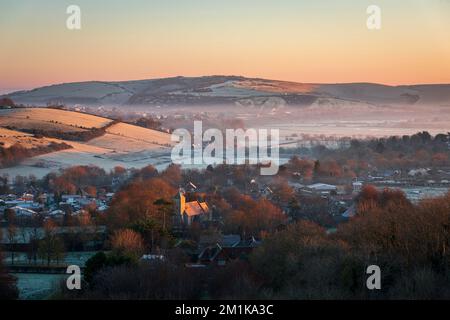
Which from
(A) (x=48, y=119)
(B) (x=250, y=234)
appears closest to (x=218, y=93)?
(A) (x=48, y=119)

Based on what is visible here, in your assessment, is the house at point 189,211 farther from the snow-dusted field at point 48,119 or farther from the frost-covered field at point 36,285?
the snow-dusted field at point 48,119

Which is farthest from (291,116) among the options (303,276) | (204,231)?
(303,276)

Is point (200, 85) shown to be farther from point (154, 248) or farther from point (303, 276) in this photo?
point (303, 276)

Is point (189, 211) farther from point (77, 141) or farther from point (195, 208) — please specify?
point (77, 141)

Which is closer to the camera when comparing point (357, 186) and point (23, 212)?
point (23, 212)

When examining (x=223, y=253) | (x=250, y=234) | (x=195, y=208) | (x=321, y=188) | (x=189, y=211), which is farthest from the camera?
(x=321, y=188)

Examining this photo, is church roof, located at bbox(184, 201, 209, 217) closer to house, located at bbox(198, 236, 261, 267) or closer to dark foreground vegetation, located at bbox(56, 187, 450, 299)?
house, located at bbox(198, 236, 261, 267)

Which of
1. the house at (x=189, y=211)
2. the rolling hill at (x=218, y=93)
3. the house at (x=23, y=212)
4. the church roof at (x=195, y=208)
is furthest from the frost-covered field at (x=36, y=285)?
the rolling hill at (x=218, y=93)
